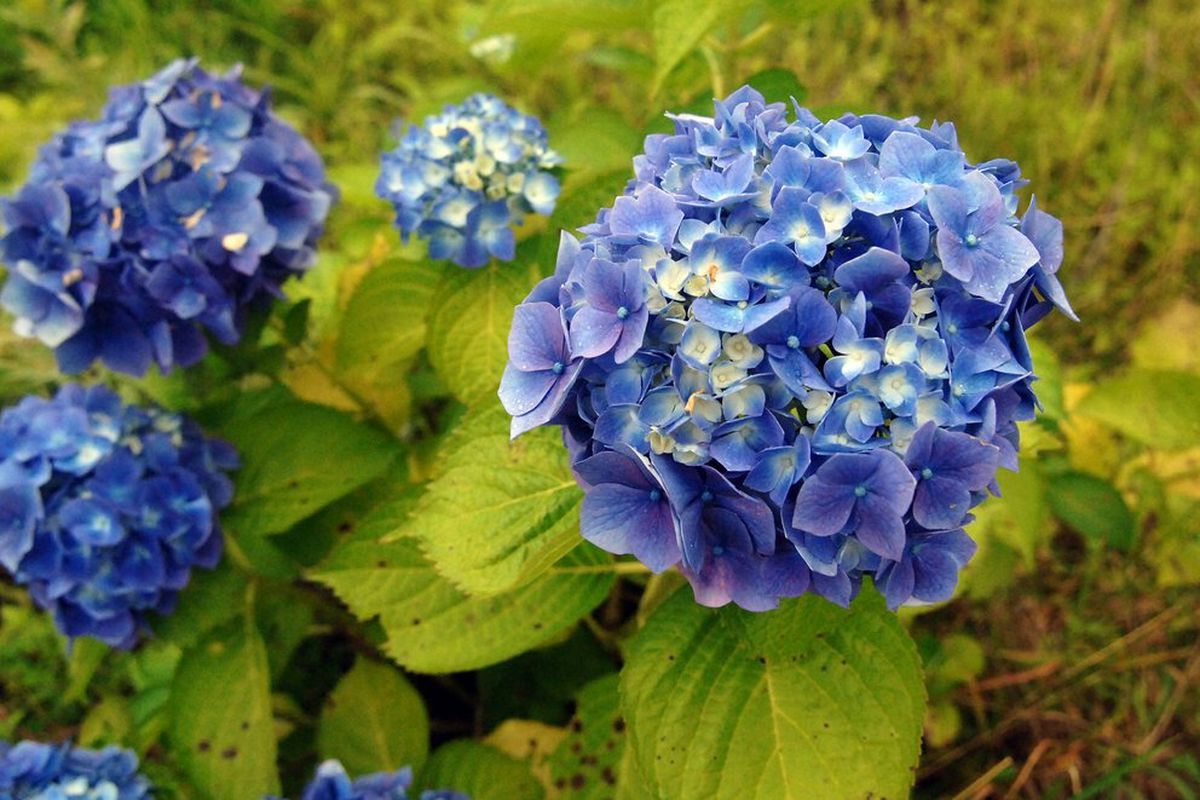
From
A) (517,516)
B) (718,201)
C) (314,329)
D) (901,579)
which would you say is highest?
(718,201)

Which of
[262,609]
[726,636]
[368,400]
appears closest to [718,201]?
[726,636]

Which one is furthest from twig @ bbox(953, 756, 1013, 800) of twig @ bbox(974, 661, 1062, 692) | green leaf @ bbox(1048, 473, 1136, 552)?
green leaf @ bbox(1048, 473, 1136, 552)

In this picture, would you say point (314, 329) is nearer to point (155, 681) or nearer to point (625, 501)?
point (155, 681)

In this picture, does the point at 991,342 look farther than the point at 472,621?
No

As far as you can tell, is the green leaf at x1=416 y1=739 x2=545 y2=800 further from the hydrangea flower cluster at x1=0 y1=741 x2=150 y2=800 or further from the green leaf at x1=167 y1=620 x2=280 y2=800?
the hydrangea flower cluster at x1=0 y1=741 x2=150 y2=800

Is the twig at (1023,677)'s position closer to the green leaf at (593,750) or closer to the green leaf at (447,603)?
the green leaf at (593,750)

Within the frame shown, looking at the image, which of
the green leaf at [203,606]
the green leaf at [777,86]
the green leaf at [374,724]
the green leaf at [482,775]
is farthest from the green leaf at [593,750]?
the green leaf at [777,86]
